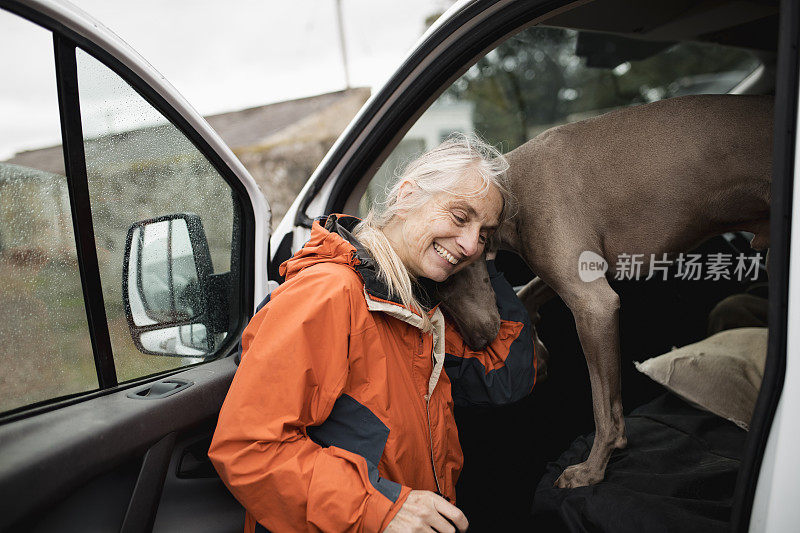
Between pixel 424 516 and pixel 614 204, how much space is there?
1.17 metres

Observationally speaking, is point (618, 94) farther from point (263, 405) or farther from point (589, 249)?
point (263, 405)

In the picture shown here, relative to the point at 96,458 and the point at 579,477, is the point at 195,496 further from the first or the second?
the point at 579,477

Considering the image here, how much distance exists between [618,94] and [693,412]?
301 centimetres

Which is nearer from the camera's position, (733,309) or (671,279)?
(671,279)

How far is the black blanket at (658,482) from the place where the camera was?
68.7 inches

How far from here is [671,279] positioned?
94.6 inches

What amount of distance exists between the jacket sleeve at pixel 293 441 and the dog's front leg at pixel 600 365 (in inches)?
34.7

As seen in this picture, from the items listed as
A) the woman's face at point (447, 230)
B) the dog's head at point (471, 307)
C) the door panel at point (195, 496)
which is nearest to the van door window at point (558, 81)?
the woman's face at point (447, 230)

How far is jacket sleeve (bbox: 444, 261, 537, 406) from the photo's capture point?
6.26 ft

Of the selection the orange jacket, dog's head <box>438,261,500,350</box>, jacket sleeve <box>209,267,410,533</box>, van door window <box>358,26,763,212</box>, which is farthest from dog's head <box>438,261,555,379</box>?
jacket sleeve <box>209,267,410,533</box>

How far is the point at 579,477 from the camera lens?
77.9 inches

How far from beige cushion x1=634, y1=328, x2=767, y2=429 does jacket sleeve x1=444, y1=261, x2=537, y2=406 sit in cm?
99

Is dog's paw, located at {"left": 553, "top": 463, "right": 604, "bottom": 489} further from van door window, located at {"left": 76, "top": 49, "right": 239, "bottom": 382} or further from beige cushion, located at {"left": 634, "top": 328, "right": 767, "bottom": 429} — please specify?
van door window, located at {"left": 76, "top": 49, "right": 239, "bottom": 382}

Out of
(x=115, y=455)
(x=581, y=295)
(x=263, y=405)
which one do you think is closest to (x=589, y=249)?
(x=581, y=295)
